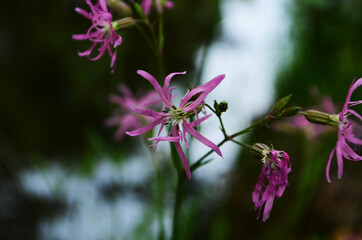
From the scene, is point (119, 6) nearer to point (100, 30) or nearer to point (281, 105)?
point (100, 30)

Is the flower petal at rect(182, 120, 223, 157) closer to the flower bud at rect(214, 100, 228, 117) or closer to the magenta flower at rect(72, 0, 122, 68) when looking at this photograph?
the flower bud at rect(214, 100, 228, 117)

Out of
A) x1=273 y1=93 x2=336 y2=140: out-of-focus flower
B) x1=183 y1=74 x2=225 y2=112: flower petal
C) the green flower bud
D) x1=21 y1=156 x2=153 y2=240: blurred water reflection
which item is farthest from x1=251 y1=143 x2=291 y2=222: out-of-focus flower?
x1=21 y1=156 x2=153 y2=240: blurred water reflection

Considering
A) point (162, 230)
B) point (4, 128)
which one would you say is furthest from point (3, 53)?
point (162, 230)

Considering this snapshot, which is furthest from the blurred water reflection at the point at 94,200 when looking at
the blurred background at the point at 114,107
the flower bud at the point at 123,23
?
the flower bud at the point at 123,23

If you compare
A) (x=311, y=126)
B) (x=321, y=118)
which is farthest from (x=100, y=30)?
(x=311, y=126)

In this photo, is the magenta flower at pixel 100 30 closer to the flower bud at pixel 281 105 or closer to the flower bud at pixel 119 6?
the flower bud at pixel 119 6
